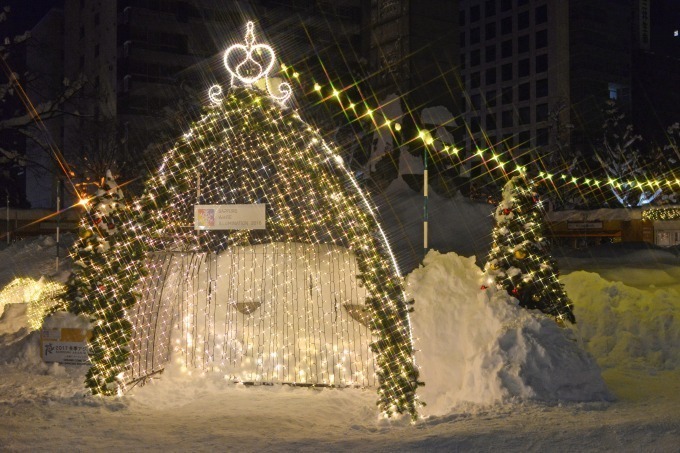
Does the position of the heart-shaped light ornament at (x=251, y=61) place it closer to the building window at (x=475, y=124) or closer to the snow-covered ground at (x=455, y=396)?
the snow-covered ground at (x=455, y=396)

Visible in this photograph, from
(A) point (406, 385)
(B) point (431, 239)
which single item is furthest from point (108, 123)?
(A) point (406, 385)

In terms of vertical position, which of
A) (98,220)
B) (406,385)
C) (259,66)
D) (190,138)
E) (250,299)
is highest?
(259,66)

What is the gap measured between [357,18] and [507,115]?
21.8 m

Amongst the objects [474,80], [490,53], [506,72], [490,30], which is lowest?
[506,72]

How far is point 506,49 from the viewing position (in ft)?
252

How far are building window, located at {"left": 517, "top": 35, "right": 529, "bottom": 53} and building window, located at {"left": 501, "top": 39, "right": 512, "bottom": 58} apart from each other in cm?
108

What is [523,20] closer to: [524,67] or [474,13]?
[524,67]

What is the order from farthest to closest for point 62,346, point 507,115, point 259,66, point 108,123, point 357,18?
point 507,115
point 357,18
point 108,123
point 62,346
point 259,66

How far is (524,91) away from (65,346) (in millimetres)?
69234

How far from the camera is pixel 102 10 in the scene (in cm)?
5566

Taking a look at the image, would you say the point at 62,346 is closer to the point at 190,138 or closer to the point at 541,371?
the point at 190,138

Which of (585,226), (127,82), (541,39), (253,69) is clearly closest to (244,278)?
(253,69)

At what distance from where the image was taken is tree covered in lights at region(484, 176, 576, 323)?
919 cm

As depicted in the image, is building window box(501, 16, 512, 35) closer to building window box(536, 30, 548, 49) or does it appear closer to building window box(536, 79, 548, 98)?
building window box(536, 30, 548, 49)
